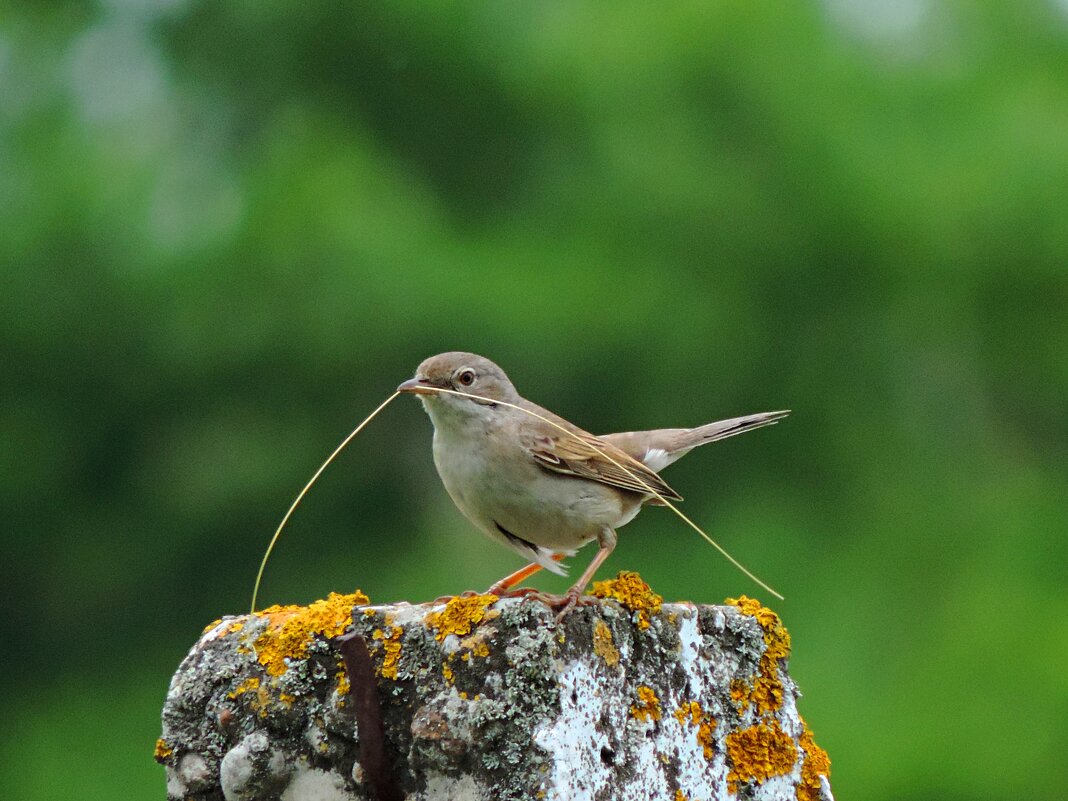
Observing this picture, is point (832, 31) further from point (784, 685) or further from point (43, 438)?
point (784, 685)

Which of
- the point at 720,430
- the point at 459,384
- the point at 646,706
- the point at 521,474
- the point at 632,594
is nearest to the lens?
the point at 646,706

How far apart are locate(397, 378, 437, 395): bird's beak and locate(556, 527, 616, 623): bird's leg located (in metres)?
0.72

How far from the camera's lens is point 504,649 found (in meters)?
2.83

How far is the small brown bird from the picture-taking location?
405 cm

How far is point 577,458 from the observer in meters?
4.21

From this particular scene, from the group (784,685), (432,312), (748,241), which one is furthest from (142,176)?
(784,685)

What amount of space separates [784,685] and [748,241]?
7486 millimetres

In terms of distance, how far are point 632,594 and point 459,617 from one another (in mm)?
458

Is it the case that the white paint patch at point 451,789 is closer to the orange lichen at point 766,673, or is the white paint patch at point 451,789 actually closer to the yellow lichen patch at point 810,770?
the orange lichen at point 766,673

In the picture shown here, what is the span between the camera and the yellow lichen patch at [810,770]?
3328mm

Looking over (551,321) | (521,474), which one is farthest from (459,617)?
(551,321)

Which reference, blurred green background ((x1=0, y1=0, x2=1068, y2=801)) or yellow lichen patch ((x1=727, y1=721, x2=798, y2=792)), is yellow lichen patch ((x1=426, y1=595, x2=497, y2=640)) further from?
blurred green background ((x1=0, y1=0, x2=1068, y2=801))

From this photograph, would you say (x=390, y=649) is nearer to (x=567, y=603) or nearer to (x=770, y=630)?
(x=567, y=603)

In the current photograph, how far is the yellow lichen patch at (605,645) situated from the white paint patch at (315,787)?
64cm
